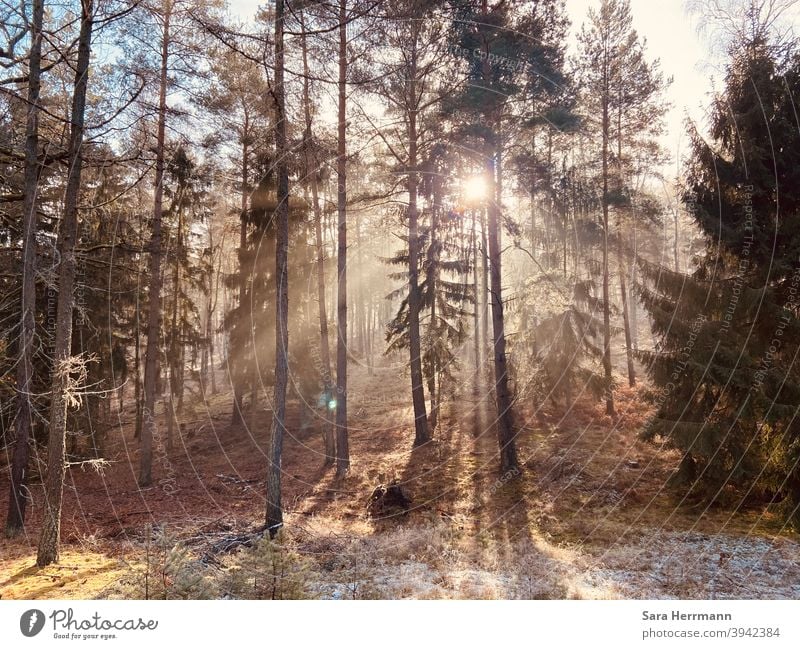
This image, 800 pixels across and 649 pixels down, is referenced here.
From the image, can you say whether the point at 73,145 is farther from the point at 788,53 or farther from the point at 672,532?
the point at 672,532


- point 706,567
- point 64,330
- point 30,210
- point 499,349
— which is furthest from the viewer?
point 499,349

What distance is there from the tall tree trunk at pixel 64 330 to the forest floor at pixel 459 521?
707mm

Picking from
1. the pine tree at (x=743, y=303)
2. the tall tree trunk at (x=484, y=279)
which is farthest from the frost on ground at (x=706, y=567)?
the tall tree trunk at (x=484, y=279)

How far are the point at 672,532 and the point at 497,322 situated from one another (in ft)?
22.0

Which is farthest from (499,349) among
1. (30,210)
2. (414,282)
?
(30,210)

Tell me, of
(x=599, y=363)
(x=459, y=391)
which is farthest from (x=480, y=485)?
(x=459, y=391)

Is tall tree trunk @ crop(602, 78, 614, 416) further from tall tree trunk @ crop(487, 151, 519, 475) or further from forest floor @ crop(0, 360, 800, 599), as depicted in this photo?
tall tree trunk @ crop(487, 151, 519, 475)

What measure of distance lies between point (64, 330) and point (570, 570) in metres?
9.94

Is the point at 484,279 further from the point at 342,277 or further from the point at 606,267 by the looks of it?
the point at 342,277

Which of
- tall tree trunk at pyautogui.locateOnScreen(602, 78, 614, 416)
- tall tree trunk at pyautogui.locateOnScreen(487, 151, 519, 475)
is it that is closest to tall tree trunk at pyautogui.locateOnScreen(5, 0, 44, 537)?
tall tree trunk at pyautogui.locateOnScreen(487, 151, 519, 475)

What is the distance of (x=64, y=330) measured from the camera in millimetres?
7535

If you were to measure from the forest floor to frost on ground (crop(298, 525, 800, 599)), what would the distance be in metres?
0.03

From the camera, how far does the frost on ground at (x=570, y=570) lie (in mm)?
6227

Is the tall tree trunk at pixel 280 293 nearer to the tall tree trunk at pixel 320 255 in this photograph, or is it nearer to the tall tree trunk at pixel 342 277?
the tall tree trunk at pixel 320 255
